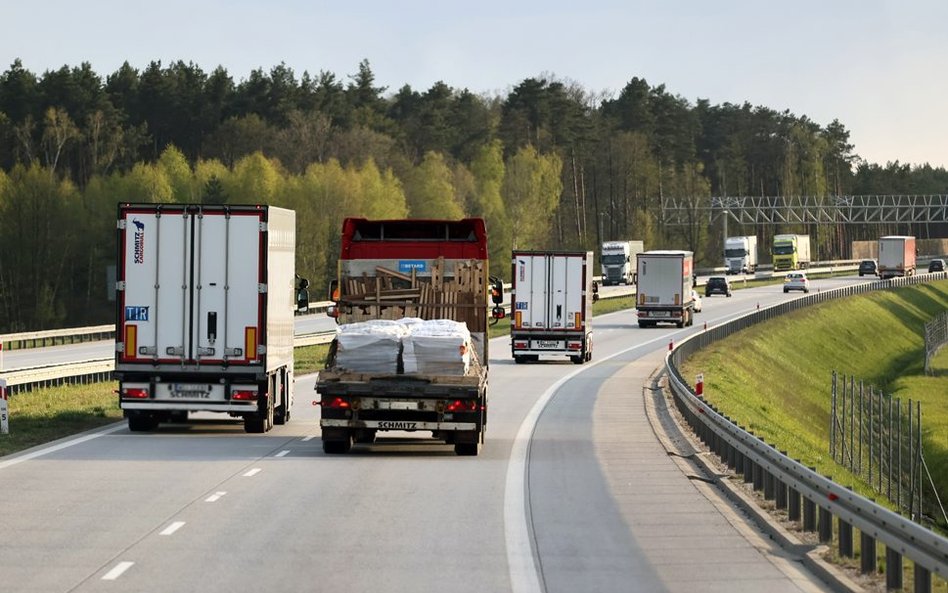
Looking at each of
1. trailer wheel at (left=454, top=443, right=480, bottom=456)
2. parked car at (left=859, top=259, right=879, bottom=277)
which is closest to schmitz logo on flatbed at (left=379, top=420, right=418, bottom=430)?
trailer wheel at (left=454, top=443, right=480, bottom=456)

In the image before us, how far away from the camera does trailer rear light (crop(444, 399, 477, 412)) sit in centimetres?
2133

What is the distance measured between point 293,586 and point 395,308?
12599mm

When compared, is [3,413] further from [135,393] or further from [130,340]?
[130,340]

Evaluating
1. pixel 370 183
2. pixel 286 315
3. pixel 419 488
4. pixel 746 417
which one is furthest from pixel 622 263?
pixel 419 488

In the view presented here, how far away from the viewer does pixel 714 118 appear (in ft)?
646

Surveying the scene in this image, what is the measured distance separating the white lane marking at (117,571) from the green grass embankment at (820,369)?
60.6 ft

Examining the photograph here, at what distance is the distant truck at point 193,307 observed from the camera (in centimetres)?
2392

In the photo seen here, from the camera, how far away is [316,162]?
130 meters

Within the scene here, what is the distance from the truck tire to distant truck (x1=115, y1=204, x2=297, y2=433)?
82cm

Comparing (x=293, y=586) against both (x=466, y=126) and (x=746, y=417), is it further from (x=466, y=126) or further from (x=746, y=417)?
(x=466, y=126)

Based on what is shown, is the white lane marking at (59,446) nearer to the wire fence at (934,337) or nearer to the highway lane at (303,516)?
the highway lane at (303,516)

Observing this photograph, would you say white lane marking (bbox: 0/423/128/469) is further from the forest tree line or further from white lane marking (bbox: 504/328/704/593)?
the forest tree line

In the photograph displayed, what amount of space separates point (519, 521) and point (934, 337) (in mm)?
69278

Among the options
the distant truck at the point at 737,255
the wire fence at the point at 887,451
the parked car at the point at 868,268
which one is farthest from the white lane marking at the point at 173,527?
the parked car at the point at 868,268
